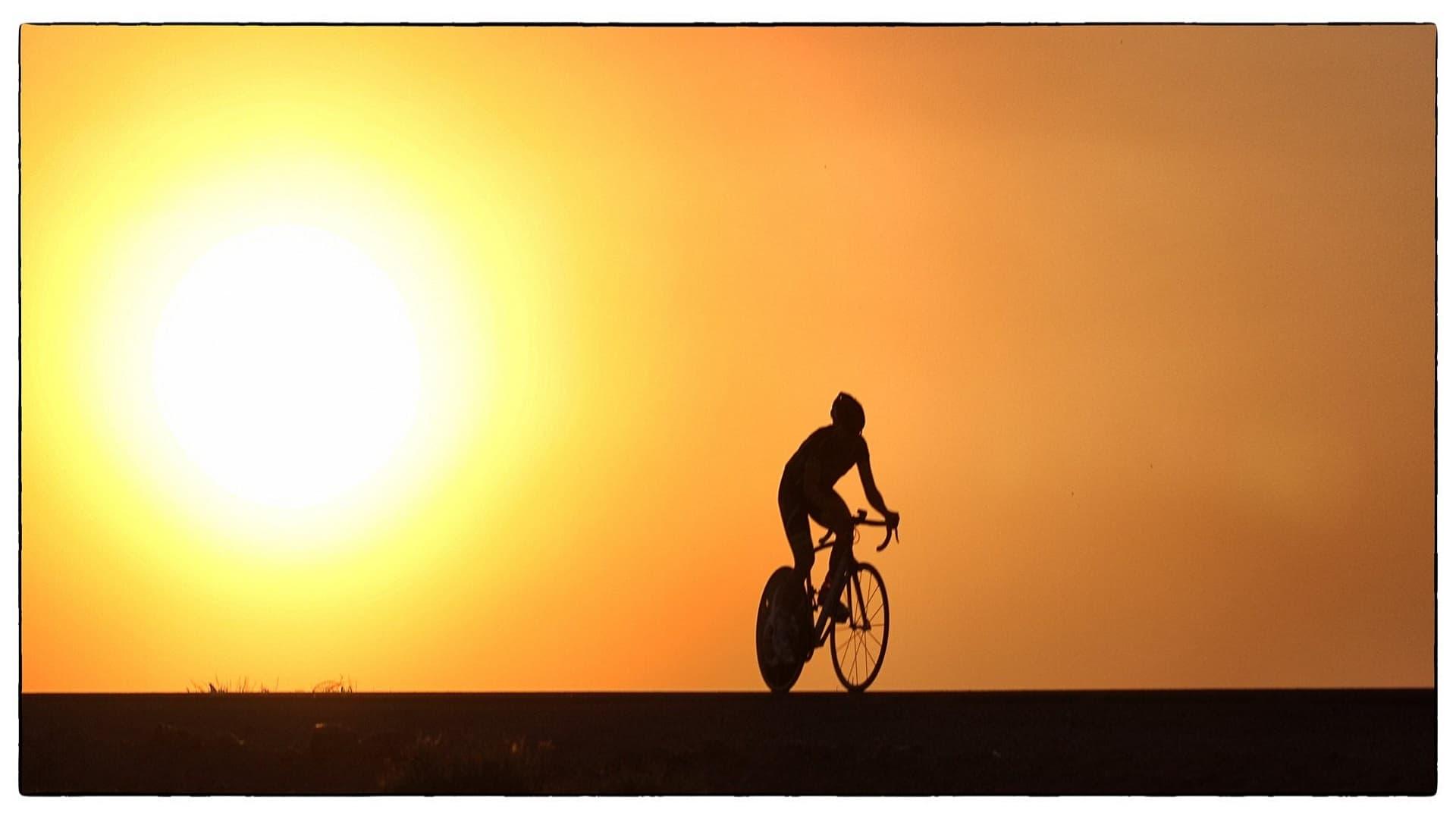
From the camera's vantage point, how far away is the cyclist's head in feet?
33.2

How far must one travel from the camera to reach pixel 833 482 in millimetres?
10141

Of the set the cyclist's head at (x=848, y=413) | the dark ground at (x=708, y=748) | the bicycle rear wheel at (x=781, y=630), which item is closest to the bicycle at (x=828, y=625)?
the bicycle rear wheel at (x=781, y=630)

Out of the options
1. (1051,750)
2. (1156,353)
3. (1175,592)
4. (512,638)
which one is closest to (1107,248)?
(1156,353)

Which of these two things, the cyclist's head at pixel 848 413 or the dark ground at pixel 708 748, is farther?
the cyclist's head at pixel 848 413

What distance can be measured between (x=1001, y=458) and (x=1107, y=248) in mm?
930

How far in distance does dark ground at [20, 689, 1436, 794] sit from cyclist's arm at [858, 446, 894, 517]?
802 millimetres

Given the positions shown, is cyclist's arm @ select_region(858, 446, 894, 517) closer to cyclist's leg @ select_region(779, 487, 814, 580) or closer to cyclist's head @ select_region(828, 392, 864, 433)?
cyclist's head @ select_region(828, 392, 864, 433)

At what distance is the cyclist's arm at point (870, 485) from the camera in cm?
1012

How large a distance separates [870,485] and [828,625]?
0.58 metres

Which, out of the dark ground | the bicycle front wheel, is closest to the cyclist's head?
the bicycle front wheel

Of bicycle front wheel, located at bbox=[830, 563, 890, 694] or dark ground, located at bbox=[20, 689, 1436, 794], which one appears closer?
dark ground, located at bbox=[20, 689, 1436, 794]

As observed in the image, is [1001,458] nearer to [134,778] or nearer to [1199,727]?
[1199,727]

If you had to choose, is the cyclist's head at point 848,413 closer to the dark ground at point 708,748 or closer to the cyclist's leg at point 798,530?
the cyclist's leg at point 798,530

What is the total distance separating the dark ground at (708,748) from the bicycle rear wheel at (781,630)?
225mm
